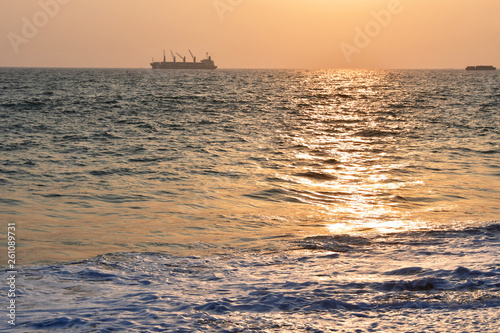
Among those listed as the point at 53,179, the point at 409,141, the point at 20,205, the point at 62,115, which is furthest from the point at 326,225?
the point at 62,115

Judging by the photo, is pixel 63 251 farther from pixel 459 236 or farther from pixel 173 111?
pixel 173 111

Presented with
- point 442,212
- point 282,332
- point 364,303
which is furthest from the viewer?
point 442,212

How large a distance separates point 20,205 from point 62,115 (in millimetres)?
22137

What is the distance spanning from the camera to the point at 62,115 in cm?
3241

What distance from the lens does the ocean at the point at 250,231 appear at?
208 inches

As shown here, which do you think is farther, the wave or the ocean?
the ocean

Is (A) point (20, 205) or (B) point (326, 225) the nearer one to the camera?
(B) point (326, 225)

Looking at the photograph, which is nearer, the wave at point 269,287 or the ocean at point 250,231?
the wave at point 269,287

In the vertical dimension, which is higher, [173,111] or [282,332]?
[173,111]

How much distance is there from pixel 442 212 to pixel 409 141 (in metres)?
13.0

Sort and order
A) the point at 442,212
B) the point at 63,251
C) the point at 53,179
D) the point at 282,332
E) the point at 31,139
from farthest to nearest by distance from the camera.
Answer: the point at 31,139, the point at 53,179, the point at 442,212, the point at 63,251, the point at 282,332

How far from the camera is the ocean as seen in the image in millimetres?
5293

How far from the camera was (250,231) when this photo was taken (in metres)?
9.59

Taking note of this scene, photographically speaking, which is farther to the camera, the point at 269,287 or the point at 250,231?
the point at 250,231
